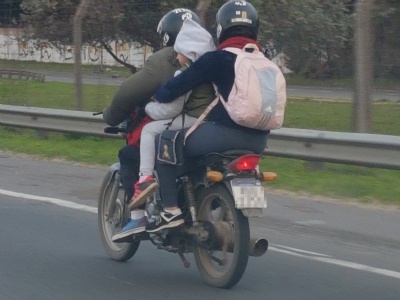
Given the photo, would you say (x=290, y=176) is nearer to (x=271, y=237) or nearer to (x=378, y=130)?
(x=378, y=130)

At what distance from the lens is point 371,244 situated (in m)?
8.63

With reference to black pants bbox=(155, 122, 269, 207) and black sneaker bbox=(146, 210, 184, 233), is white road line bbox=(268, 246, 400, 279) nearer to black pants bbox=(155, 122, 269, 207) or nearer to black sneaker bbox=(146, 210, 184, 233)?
black pants bbox=(155, 122, 269, 207)

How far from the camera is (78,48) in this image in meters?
16.5

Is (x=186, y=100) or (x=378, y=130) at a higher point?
(x=186, y=100)

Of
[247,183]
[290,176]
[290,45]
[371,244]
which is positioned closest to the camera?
[247,183]

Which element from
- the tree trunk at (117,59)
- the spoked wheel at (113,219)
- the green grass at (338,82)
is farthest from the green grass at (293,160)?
the spoked wheel at (113,219)

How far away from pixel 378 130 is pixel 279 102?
6.33 m

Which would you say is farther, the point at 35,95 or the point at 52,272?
the point at 35,95

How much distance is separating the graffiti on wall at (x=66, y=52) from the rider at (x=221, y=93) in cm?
858

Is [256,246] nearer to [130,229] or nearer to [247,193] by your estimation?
[247,193]

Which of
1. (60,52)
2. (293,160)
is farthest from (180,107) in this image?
(60,52)

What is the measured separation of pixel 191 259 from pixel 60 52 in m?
10.9

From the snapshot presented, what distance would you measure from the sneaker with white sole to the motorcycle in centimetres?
4

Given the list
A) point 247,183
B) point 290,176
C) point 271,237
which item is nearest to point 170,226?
point 247,183
